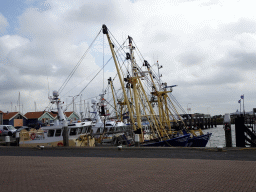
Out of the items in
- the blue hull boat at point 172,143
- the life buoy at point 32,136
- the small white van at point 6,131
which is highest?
the life buoy at point 32,136

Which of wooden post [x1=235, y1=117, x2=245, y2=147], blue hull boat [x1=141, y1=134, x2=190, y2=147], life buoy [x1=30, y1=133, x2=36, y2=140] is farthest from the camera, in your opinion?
blue hull boat [x1=141, y1=134, x2=190, y2=147]

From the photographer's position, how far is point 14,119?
61.7 meters

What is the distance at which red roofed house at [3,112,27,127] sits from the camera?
197 feet

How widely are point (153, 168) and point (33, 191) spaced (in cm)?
475

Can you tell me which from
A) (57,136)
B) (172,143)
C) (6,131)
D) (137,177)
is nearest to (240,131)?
(172,143)

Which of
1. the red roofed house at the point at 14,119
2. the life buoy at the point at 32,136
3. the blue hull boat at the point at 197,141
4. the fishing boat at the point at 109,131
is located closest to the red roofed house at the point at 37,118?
the red roofed house at the point at 14,119

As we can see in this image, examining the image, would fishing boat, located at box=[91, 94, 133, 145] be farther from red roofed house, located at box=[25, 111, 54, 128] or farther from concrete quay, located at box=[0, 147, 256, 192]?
red roofed house, located at box=[25, 111, 54, 128]

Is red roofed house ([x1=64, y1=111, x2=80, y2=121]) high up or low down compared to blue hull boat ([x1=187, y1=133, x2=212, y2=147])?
up

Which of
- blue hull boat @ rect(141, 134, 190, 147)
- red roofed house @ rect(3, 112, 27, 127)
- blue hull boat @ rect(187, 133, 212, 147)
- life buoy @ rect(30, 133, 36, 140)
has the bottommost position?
blue hull boat @ rect(187, 133, 212, 147)

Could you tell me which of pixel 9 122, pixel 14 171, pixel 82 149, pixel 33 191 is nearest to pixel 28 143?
pixel 82 149

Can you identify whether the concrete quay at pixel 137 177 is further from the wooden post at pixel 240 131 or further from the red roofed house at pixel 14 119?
the red roofed house at pixel 14 119

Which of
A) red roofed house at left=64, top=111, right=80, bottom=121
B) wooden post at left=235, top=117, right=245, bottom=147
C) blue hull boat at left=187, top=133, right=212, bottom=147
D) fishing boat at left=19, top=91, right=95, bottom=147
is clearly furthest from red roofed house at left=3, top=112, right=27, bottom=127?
wooden post at left=235, top=117, right=245, bottom=147

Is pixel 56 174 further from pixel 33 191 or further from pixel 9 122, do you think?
pixel 9 122

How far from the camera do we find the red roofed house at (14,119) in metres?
59.9
